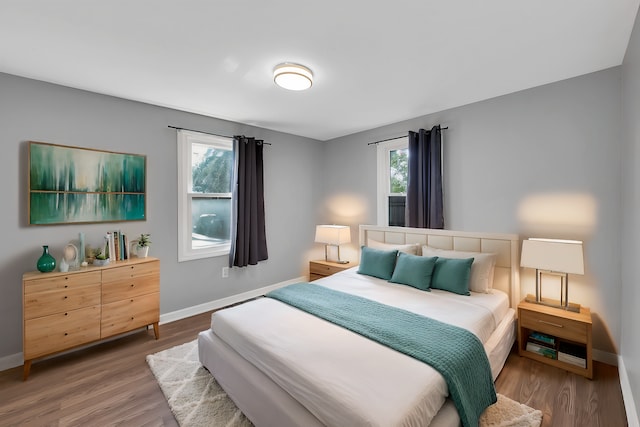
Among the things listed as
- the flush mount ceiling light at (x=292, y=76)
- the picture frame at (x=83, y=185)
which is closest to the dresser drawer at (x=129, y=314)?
the picture frame at (x=83, y=185)

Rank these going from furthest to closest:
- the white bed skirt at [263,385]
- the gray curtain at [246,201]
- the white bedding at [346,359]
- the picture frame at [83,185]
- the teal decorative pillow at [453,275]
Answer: the gray curtain at [246,201]
the teal decorative pillow at [453,275]
the picture frame at [83,185]
the white bed skirt at [263,385]
the white bedding at [346,359]

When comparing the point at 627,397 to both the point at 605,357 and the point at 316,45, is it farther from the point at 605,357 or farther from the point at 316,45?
the point at 316,45

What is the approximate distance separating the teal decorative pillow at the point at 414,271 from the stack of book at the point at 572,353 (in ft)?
3.80

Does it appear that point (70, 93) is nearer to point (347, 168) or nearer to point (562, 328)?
point (347, 168)

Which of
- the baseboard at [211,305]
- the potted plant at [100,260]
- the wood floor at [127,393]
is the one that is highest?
the potted plant at [100,260]

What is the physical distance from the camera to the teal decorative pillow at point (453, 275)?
2.66m

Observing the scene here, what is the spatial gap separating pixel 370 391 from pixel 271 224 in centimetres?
323

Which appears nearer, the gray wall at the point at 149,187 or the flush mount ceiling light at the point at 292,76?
the flush mount ceiling light at the point at 292,76

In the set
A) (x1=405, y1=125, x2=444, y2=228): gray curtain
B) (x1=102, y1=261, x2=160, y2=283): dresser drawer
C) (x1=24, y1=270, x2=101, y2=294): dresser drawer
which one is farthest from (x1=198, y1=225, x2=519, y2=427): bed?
(x1=24, y1=270, x2=101, y2=294): dresser drawer

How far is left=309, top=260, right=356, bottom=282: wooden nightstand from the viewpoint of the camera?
4.05m

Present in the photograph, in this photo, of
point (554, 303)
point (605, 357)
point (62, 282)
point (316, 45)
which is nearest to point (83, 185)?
point (62, 282)

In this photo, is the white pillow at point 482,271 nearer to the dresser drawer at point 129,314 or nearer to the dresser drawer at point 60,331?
the dresser drawer at point 129,314

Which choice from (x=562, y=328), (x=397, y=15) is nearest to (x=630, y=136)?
(x=562, y=328)

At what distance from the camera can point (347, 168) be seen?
4.61 meters
